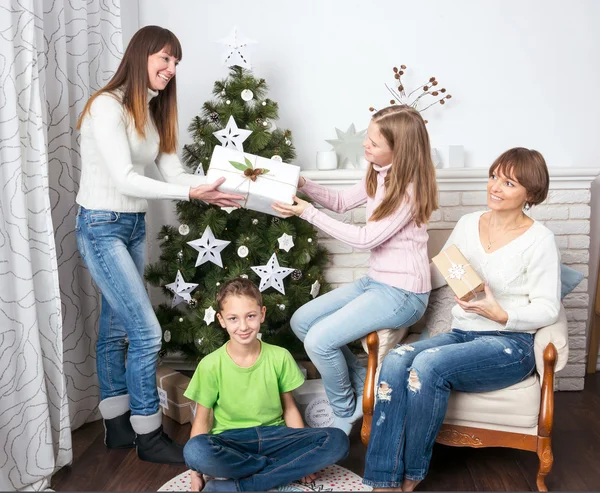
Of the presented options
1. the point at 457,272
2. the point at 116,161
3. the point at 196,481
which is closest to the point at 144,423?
the point at 196,481

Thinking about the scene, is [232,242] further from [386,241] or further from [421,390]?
[421,390]

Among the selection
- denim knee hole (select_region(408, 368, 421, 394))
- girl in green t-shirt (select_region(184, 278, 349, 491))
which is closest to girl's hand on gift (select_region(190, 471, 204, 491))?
girl in green t-shirt (select_region(184, 278, 349, 491))

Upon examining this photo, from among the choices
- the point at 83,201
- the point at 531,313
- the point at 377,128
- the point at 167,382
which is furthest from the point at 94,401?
the point at 531,313

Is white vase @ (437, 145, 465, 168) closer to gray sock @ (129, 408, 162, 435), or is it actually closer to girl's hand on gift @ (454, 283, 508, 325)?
girl's hand on gift @ (454, 283, 508, 325)

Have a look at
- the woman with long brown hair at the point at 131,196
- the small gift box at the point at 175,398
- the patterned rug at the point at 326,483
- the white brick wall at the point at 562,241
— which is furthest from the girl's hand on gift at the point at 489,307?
the small gift box at the point at 175,398

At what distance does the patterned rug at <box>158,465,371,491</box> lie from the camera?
6.98 feet

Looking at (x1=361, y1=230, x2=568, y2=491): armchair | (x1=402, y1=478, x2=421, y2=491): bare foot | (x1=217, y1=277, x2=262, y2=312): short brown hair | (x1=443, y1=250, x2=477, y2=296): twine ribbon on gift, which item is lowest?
(x1=402, y1=478, x2=421, y2=491): bare foot

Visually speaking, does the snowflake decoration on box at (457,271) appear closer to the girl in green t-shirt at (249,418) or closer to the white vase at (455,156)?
the girl in green t-shirt at (249,418)

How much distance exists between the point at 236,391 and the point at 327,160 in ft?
4.46

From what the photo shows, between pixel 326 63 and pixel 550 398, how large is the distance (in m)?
2.01

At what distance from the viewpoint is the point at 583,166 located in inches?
123

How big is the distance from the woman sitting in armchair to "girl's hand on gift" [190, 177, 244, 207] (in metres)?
0.81

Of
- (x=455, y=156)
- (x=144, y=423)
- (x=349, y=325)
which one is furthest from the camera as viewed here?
(x=455, y=156)

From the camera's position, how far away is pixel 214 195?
2297 millimetres
